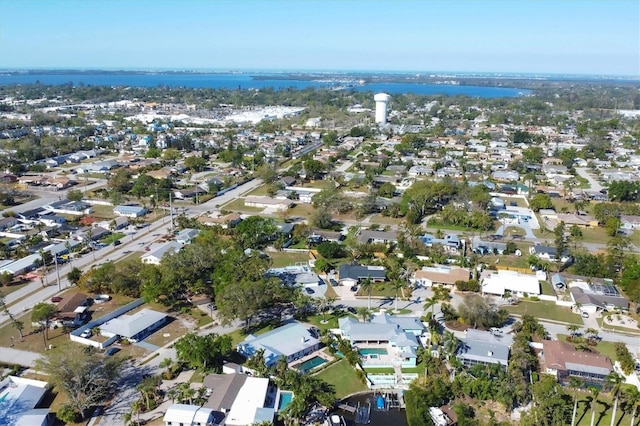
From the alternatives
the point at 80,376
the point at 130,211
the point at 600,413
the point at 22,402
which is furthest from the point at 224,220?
the point at 600,413

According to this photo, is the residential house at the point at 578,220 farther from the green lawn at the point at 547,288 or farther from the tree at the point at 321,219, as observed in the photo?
the tree at the point at 321,219

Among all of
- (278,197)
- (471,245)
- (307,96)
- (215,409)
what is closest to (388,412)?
(215,409)

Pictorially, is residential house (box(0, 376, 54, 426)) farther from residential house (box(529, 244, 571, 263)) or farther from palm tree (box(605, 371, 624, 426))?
residential house (box(529, 244, 571, 263))

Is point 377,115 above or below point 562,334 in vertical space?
above

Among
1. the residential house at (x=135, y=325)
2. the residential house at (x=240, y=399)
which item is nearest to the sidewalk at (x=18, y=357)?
the residential house at (x=135, y=325)

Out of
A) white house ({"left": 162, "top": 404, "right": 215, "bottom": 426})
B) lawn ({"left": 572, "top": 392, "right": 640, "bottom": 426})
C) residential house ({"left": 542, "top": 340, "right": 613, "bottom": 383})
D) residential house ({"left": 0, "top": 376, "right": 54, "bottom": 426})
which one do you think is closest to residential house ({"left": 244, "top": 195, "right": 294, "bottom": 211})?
residential house ({"left": 0, "top": 376, "right": 54, "bottom": 426})

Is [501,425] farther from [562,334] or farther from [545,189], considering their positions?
[545,189]
